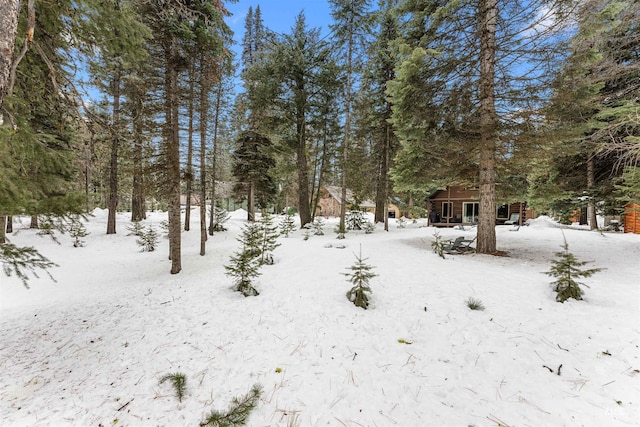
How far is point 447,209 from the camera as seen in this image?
22859 mm

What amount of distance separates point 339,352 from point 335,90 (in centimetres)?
1366

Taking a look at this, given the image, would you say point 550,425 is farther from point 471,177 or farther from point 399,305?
point 471,177

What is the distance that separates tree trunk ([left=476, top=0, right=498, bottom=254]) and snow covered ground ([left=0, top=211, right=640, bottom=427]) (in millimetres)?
1906

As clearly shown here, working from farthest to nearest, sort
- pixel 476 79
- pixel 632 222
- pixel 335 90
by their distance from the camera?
pixel 335 90
pixel 632 222
pixel 476 79

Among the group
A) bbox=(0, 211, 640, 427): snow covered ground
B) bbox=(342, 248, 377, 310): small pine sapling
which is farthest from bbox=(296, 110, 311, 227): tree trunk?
bbox=(342, 248, 377, 310): small pine sapling

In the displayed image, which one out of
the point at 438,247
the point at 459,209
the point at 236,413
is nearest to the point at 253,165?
the point at 438,247

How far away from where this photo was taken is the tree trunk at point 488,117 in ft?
21.6

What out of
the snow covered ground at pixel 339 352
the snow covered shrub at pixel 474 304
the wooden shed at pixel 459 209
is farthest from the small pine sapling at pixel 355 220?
the snow covered shrub at pixel 474 304

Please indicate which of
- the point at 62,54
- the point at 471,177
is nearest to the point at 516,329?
the point at 471,177

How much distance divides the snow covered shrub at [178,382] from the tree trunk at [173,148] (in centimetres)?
→ 496

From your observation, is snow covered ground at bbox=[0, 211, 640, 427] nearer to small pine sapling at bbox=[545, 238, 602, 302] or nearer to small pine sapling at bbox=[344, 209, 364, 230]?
small pine sapling at bbox=[545, 238, 602, 302]

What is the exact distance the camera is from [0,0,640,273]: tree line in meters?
3.40

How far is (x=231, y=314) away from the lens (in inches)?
166

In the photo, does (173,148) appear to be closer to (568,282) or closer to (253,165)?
(568,282)
